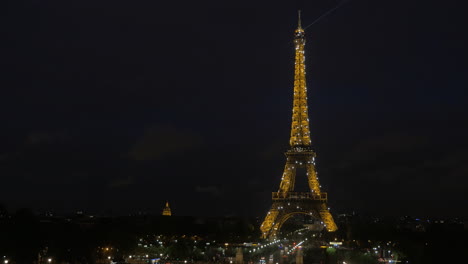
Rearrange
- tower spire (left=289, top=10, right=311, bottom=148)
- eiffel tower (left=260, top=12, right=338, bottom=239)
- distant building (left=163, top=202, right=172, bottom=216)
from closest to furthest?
1. eiffel tower (left=260, top=12, right=338, bottom=239)
2. tower spire (left=289, top=10, right=311, bottom=148)
3. distant building (left=163, top=202, right=172, bottom=216)

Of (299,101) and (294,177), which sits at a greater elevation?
(299,101)

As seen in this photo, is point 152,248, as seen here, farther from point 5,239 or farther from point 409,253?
point 409,253

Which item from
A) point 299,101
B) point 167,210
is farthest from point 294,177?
point 167,210

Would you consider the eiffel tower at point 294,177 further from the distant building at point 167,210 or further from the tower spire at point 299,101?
the distant building at point 167,210

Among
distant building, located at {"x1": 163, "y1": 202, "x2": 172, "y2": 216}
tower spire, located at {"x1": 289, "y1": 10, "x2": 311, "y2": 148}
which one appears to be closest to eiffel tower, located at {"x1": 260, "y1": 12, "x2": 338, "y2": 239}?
tower spire, located at {"x1": 289, "y1": 10, "x2": 311, "y2": 148}

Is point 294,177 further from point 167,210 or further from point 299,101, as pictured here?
point 167,210

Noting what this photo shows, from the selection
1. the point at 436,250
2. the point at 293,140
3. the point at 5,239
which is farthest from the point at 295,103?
the point at 5,239

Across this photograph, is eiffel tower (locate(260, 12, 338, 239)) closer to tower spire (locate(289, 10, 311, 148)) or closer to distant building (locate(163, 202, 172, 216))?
tower spire (locate(289, 10, 311, 148))

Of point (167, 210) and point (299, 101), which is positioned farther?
point (167, 210)
